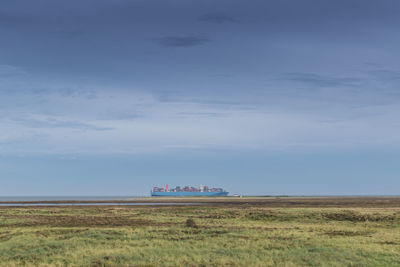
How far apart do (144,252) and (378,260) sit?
15.5 metres

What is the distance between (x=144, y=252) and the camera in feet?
91.7

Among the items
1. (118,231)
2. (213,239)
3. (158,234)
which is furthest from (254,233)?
(118,231)

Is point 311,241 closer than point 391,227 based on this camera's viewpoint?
Yes

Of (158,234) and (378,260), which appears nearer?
(378,260)

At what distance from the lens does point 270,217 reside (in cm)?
5781

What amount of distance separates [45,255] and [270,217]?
36.8 m

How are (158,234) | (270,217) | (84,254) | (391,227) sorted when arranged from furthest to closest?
(270,217) < (391,227) < (158,234) < (84,254)

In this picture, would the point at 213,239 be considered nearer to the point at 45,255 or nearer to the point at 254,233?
the point at 254,233

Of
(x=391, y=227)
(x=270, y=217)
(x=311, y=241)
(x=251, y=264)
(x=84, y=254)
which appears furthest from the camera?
(x=270, y=217)

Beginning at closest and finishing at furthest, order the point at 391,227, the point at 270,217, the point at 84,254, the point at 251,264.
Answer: the point at 251,264 → the point at 84,254 → the point at 391,227 → the point at 270,217

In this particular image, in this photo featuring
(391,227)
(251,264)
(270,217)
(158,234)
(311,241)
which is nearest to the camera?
(251,264)

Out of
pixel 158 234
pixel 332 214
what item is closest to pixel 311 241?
pixel 158 234

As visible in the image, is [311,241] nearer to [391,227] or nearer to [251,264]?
[251,264]

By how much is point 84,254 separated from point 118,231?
1188cm
